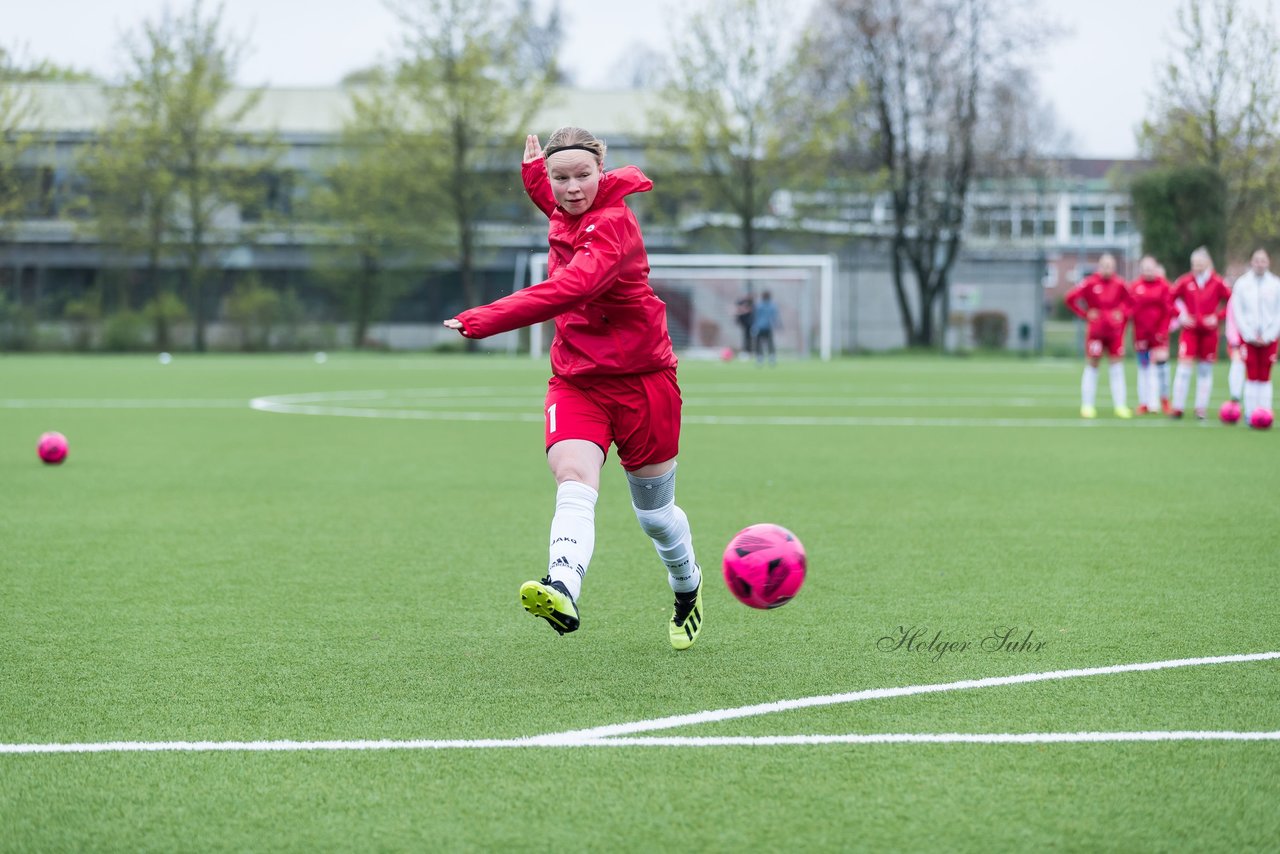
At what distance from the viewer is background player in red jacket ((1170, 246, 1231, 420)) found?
19031 millimetres

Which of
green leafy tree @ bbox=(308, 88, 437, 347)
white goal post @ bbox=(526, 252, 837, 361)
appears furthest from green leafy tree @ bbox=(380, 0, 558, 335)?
white goal post @ bbox=(526, 252, 837, 361)

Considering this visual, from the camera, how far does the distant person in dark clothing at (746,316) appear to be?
133 ft

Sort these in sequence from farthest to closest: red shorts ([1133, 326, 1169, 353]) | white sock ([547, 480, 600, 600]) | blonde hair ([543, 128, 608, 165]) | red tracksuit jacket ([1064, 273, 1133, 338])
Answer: red shorts ([1133, 326, 1169, 353]), red tracksuit jacket ([1064, 273, 1133, 338]), blonde hair ([543, 128, 608, 165]), white sock ([547, 480, 600, 600])

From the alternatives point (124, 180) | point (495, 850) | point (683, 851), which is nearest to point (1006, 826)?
point (683, 851)

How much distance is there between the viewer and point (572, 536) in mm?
5230

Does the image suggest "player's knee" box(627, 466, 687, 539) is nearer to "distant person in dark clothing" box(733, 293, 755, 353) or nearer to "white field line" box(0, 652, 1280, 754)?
"white field line" box(0, 652, 1280, 754)

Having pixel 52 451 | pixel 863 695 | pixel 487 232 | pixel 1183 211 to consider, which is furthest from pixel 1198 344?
pixel 487 232

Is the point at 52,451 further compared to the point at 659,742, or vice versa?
the point at 52,451

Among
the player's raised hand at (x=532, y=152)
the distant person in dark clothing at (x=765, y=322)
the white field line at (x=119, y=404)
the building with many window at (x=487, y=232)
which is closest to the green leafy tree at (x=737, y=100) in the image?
the building with many window at (x=487, y=232)

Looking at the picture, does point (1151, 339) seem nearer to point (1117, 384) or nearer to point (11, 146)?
point (1117, 384)

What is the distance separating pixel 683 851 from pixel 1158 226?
131 ft

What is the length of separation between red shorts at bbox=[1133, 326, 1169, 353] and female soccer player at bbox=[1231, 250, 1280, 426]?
159 cm

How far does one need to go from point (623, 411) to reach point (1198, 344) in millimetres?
15680

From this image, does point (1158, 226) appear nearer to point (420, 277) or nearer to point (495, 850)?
point (420, 277)
